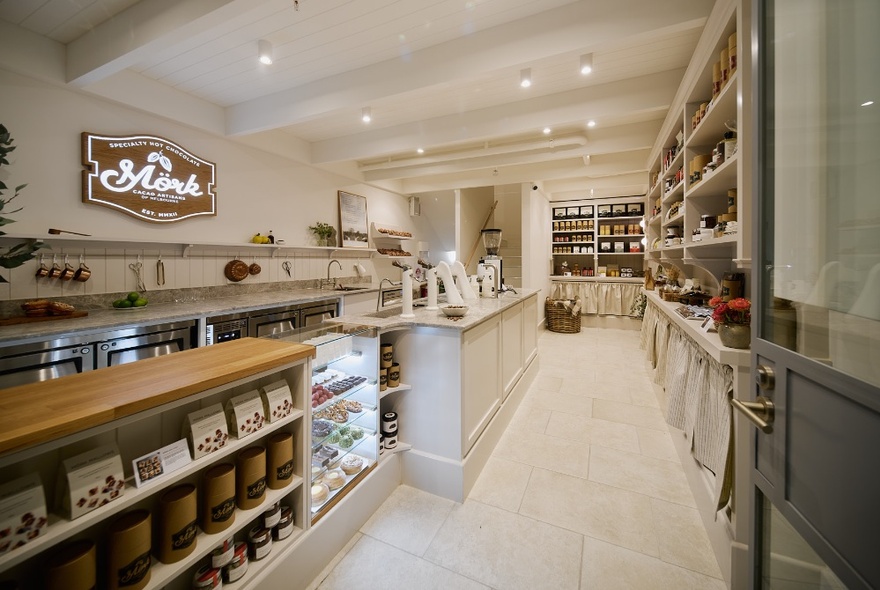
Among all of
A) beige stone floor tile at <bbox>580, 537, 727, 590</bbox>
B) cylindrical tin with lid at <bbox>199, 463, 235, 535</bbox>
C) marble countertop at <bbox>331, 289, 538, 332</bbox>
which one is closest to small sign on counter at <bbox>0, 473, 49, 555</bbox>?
cylindrical tin with lid at <bbox>199, 463, 235, 535</bbox>

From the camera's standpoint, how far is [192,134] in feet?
11.3

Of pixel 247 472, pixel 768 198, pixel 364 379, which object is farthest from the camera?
pixel 364 379

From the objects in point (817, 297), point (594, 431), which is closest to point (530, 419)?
point (594, 431)

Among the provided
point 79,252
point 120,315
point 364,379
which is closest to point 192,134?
point 79,252

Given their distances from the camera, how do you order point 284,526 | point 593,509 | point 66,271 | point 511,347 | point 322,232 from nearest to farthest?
point 284,526
point 593,509
point 66,271
point 511,347
point 322,232

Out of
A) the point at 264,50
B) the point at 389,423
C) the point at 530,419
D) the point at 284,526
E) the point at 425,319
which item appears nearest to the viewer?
the point at 284,526

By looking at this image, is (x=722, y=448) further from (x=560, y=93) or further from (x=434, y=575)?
(x=560, y=93)

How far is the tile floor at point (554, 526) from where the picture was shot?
4.83ft

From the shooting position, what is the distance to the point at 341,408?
74.4 inches

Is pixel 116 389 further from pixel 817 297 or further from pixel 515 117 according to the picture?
pixel 515 117

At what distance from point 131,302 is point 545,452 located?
363 centimetres

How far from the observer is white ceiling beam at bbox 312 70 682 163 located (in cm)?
298

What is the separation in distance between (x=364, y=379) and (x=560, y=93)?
3.25 metres

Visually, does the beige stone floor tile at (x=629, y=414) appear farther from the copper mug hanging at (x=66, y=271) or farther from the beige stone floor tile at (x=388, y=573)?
the copper mug hanging at (x=66, y=271)
